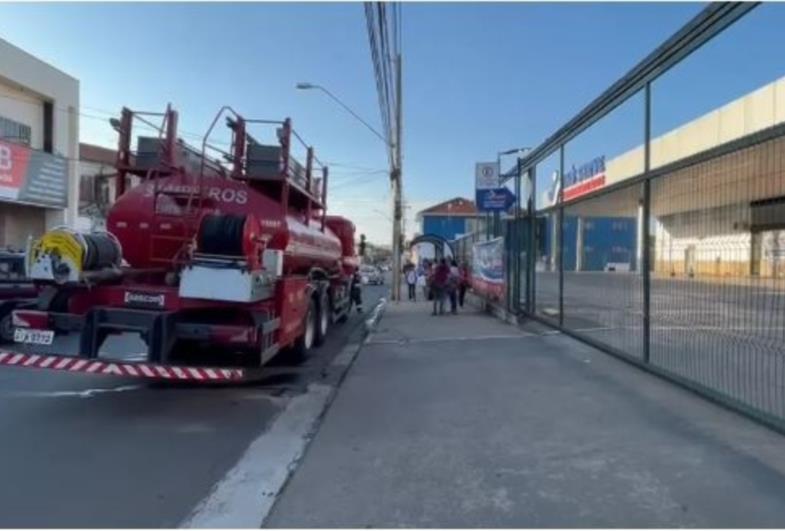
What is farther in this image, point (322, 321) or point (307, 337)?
point (322, 321)

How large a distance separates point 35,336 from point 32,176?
2701 cm

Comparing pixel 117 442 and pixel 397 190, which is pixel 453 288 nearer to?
pixel 397 190

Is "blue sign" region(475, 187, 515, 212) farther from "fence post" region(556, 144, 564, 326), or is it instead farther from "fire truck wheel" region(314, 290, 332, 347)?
"fire truck wheel" region(314, 290, 332, 347)

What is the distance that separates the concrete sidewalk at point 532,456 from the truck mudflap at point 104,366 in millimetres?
1532

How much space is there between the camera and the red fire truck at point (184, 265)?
8219 millimetres

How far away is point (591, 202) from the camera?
13164 millimetres

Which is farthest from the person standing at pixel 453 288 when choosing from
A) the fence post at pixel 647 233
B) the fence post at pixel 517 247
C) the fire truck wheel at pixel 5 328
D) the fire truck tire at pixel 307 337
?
the fire truck wheel at pixel 5 328

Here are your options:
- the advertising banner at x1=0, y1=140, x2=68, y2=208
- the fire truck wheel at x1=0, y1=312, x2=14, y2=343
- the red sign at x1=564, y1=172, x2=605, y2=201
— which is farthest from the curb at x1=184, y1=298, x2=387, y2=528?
the advertising banner at x1=0, y1=140, x2=68, y2=208

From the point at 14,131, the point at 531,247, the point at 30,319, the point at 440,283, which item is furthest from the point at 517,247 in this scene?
the point at 14,131

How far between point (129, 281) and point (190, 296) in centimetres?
128

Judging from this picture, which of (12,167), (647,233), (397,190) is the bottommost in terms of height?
(647,233)

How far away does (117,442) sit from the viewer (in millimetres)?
7078

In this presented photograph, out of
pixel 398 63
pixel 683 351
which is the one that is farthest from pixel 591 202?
pixel 398 63

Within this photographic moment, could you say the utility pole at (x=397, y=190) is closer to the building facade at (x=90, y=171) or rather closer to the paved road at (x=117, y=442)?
the building facade at (x=90, y=171)
